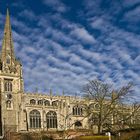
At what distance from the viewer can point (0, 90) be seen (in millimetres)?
79000

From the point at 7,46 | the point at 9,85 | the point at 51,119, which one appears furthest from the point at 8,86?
the point at 7,46

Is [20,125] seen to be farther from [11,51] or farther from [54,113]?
[11,51]

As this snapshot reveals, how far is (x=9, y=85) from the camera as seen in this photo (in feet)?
269

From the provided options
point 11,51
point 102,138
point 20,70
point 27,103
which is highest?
point 11,51

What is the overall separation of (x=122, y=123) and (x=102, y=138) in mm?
12580

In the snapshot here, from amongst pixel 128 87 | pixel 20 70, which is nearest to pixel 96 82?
pixel 128 87

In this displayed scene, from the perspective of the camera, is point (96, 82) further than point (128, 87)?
Yes

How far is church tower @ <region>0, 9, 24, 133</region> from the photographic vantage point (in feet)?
255

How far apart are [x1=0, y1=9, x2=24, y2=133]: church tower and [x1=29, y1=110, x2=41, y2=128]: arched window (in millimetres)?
3455

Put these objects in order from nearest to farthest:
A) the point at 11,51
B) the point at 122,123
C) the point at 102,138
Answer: the point at 102,138 → the point at 122,123 → the point at 11,51

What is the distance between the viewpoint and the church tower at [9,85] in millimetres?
77688

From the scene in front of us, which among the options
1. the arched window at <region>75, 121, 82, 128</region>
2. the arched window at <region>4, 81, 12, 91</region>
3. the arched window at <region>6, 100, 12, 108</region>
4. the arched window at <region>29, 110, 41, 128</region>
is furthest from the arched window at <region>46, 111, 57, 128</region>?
the arched window at <region>4, 81, 12, 91</region>

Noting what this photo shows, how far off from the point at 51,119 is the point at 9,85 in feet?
45.0

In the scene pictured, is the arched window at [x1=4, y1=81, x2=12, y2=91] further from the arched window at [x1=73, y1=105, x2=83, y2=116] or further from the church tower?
the arched window at [x1=73, y1=105, x2=83, y2=116]
